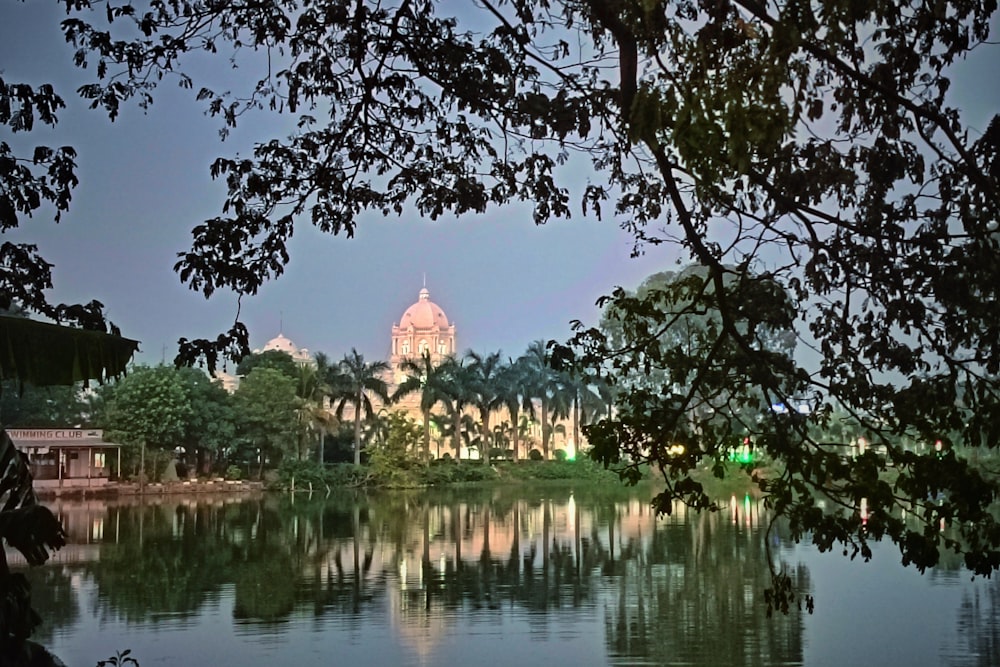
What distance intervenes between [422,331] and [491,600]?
2182 inches

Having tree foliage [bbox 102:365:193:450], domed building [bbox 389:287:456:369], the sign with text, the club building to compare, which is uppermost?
domed building [bbox 389:287:456:369]

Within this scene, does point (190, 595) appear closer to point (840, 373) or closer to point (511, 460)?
point (840, 373)

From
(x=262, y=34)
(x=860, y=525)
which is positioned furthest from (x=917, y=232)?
(x=262, y=34)

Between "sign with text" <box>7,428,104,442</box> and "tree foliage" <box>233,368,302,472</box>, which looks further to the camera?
"tree foliage" <box>233,368,302,472</box>

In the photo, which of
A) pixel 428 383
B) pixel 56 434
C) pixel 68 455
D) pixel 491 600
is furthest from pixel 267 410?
pixel 491 600

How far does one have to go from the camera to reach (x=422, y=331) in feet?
220

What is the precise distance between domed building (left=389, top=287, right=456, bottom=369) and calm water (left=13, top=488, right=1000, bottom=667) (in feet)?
149

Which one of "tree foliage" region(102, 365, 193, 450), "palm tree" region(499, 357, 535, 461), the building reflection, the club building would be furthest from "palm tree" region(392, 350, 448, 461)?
the building reflection

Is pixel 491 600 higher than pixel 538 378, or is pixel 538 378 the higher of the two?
pixel 538 378

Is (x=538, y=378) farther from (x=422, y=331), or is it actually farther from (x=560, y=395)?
(x=422, y=331)

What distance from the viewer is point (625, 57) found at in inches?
168

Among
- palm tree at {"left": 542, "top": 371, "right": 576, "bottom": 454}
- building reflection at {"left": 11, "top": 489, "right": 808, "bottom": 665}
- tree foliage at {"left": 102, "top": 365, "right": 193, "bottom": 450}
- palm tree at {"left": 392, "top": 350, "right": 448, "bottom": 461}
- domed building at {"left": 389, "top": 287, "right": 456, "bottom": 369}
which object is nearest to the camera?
building reflection at {"left": 11, "top": 489, "right": 808, "bottom": 665}

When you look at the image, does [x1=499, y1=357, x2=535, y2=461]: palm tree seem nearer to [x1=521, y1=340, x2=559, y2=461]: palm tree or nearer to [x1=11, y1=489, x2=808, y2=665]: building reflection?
[x1=521, y1=340, x2=559, y2=461]: palm tree

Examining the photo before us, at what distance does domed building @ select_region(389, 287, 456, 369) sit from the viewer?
218 feet
